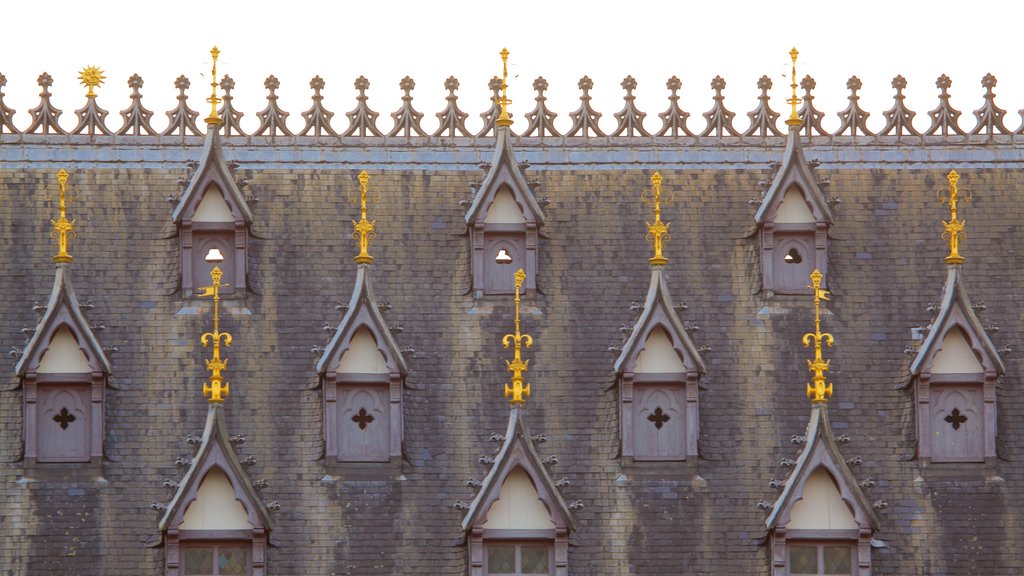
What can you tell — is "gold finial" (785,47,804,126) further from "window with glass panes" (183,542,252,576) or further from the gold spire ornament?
"window with glass panes" (183,542,252,576)

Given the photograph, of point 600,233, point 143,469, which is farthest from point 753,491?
point 143,469

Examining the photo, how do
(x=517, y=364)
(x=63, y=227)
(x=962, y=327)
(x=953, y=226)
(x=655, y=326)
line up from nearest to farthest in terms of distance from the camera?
(x=517, y=364), (x=655, y=326), (x=962, y=327), (x=63, y=227), (x=953, y=226)

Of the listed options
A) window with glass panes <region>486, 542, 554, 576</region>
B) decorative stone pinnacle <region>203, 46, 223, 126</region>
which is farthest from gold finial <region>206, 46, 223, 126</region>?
window with glass panes <region>486, 542, 554, 576</region>

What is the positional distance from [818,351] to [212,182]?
1455 centimetres

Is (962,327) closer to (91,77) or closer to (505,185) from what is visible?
(505,185)

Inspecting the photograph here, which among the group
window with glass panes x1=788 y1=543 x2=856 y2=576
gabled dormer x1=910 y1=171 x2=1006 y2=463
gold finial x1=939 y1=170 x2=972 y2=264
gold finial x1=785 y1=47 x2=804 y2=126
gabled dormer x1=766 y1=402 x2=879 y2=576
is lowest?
window with glass panes x1=788 y1=543 x2=856 y2=576

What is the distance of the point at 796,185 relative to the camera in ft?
201

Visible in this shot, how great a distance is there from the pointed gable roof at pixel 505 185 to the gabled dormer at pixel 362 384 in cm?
352

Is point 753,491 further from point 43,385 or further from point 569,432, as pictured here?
point 43,385

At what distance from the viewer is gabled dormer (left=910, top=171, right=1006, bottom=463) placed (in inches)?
2314

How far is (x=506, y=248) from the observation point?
61.6 m

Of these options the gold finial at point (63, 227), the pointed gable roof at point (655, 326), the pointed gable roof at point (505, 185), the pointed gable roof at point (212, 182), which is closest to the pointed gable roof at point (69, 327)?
the gold finial at point (63, 227)

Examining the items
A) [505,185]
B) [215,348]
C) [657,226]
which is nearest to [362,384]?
[215,348]

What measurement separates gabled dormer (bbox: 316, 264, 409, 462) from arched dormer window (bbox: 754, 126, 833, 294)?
361 inches
